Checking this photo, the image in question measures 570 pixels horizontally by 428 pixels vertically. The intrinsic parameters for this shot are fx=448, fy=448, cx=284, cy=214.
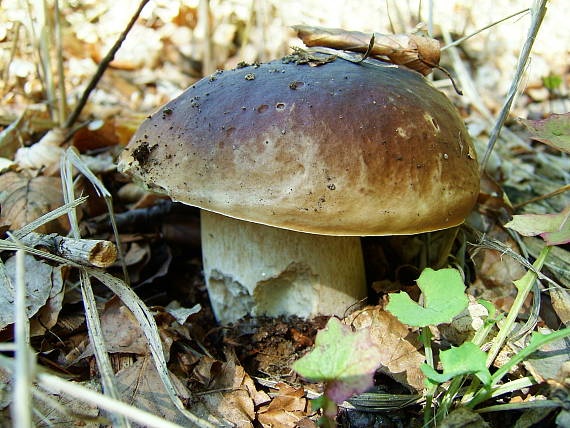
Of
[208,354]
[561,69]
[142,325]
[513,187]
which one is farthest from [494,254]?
[561,69]

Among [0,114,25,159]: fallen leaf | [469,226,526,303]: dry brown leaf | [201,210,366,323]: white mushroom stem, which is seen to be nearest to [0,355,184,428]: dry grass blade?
[201,210,366,323]: white mushroom stem

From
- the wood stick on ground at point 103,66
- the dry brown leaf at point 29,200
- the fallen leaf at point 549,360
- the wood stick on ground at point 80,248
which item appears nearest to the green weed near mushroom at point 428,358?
the fallen leaf at point 549,360

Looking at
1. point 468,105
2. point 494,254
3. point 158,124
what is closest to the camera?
point 158,124

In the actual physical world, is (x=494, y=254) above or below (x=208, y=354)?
above

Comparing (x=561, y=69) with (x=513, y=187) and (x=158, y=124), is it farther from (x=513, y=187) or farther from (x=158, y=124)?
(x=158, y=124)

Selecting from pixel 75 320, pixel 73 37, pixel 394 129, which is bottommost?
pixel 75 320

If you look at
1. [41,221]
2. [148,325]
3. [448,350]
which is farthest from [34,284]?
[448,350]
